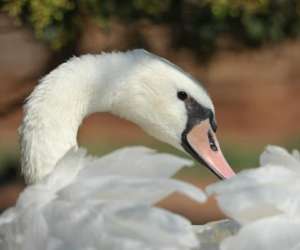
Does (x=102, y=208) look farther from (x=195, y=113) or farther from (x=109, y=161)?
(x=195, y=113)

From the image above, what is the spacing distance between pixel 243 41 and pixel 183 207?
2898 mm

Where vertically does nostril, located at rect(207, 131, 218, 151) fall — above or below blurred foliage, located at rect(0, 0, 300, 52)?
above

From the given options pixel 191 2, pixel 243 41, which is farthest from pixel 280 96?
pixel 191 2

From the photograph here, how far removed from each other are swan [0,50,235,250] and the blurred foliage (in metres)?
1.41

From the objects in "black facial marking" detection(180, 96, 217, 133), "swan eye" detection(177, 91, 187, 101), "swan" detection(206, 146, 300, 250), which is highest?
"swan" detection(206, 146, 300, 250)

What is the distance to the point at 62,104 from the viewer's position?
4160mm

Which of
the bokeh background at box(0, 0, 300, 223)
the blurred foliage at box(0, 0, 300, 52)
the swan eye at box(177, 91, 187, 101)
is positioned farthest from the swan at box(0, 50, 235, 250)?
the bokeh background at box(0, 0, 300, 223)

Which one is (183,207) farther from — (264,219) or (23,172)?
(264,219)

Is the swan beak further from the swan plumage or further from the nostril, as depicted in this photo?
the swan plumage

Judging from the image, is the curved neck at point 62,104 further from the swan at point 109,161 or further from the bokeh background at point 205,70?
the bokeh background at point 205,70

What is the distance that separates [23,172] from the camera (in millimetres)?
4047

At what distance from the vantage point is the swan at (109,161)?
3051 millimetres

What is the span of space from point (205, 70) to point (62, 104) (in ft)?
21.5

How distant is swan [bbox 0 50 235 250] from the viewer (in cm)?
305
